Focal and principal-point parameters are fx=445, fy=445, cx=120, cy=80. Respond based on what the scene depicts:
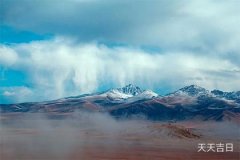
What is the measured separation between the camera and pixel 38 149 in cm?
6850

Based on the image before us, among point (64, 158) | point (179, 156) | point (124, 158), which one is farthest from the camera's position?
point (179, 156)

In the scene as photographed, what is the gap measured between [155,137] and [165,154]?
42.1 meters

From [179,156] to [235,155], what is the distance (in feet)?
32.0

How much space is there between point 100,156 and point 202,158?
15.1 meters

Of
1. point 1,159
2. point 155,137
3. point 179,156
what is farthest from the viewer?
point 155,137

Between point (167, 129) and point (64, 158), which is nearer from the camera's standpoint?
point (64, 158)

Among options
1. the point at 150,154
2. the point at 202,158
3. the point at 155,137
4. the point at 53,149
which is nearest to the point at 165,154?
the point at 150,154

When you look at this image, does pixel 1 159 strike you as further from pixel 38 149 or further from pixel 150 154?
pixel 150 154

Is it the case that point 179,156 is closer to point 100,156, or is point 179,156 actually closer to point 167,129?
point 100,156

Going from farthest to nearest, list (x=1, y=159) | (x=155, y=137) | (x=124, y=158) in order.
Result: (x=155, y=137) → (x=124, y=158) → (x=1, y=159)

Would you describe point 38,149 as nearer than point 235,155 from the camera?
Yes

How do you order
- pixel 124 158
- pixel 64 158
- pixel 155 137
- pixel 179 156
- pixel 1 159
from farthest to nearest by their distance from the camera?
pixel 155 137 < pixel 179 156 < pixel 124 158 < pixel 64 158 < pixel 1 159

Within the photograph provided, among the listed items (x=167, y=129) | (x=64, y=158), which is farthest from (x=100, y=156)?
(x=167, y=129)

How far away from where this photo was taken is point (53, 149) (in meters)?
67.9
